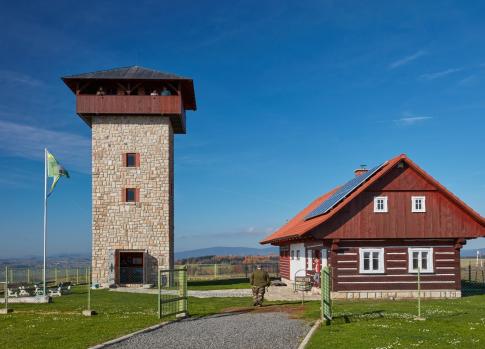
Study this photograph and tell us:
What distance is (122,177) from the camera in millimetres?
37406

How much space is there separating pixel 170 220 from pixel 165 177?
299cm

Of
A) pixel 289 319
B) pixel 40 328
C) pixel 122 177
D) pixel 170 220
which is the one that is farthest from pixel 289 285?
pixel 40 328

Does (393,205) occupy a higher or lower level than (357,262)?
higher

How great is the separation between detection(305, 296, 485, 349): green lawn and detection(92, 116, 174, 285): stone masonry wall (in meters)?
16.4

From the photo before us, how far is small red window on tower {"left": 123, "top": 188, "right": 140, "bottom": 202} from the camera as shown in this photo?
37281 millimetres

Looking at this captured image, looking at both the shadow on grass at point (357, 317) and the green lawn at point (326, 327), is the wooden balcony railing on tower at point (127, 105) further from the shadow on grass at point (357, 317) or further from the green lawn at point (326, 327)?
the shadow on grass at point (357, 317)

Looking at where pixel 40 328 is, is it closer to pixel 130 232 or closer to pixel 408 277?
pixel 408 277

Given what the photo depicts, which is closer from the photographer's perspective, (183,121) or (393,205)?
(393,205)

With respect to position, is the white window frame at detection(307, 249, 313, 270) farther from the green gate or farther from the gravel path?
the green gate

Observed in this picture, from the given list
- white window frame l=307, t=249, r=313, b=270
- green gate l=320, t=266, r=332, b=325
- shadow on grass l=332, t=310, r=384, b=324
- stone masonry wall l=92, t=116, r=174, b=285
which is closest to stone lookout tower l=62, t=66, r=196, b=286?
stone masonry wall l=92, t=116, r=174, b=285

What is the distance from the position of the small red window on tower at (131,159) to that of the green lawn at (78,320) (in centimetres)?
1231

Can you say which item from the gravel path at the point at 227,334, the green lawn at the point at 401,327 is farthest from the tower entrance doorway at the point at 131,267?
the gravel path at the point at 227,334

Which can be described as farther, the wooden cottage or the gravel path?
the wooden cottage

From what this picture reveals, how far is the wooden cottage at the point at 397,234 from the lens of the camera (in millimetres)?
26766
